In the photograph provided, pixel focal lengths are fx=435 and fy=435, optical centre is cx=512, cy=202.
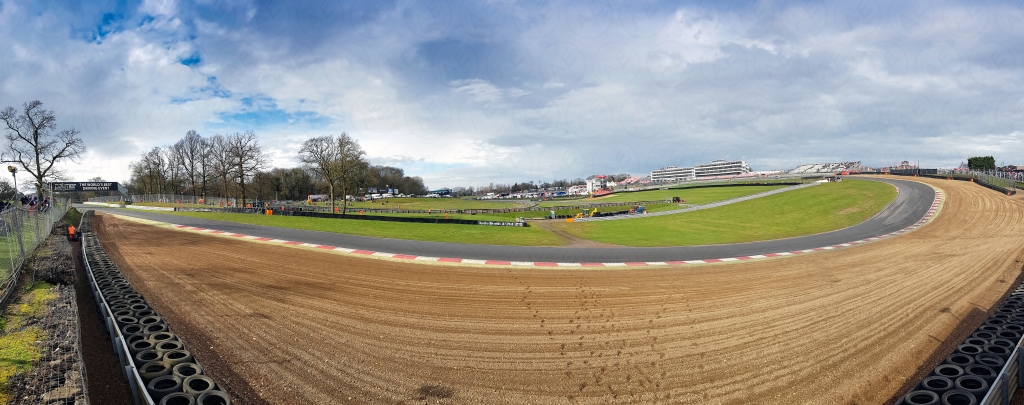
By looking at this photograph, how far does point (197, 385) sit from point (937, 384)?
11.1m

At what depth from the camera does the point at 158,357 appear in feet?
23.7

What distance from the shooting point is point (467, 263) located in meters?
19.5

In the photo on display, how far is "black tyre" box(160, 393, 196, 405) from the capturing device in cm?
589

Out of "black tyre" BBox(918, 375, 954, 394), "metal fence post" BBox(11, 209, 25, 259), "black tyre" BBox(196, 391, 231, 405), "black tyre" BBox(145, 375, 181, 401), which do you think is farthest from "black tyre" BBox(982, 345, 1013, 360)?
"metal fence post" BBox(11, 209, 25, 259)

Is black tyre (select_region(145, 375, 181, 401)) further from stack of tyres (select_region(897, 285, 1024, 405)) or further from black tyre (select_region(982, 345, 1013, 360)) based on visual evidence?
black tyre (select_region(982, 345, 1013, 360))

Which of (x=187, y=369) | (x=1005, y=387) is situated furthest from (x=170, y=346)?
(x=1005, y=387)

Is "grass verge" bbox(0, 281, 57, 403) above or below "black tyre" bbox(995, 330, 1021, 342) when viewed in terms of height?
above

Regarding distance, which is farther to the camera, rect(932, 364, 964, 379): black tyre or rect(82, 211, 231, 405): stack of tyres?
rect(932, 364, 964, 379): black tyre

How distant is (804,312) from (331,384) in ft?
37.8

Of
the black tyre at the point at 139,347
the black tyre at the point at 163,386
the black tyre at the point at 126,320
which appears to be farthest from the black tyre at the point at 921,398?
the black tyre at the point at 126,320

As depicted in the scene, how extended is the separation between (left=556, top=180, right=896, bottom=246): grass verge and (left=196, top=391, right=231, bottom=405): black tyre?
81.1 ft

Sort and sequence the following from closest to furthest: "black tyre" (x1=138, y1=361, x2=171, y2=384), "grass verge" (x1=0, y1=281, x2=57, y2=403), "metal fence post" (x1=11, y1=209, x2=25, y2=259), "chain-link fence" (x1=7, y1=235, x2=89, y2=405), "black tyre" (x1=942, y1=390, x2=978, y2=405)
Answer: "black tyre" (x1=942, y1=390, x2=978, y2=405)
"chain-link fence" (x1=7, y1=235, x2=89, y2=405)
"black tyre" (x1=138, y1=361, x2=171, y2=384)
"grass verge" (x1=0, y1=281, x2=57, y2=403)
"metal fence post" (x1=11, y1=209, x2=25, y2=259)

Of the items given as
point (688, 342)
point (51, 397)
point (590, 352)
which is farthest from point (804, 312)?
point (51, 397)

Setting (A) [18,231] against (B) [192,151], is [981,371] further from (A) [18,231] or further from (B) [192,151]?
(B) [192,151]
